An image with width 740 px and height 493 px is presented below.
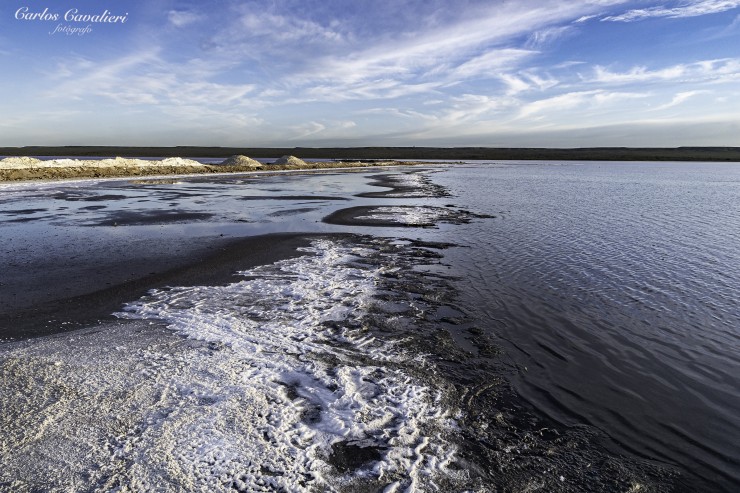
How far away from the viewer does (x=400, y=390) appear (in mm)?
6020

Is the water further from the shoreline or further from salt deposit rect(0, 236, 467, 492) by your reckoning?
the shoreline

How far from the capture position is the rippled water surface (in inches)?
212

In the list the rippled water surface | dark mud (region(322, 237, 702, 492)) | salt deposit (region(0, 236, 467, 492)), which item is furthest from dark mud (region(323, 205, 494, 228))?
salt deposit (region(0, 236, 467, 492))

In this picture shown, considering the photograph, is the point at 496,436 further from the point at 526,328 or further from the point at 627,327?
the point at 627,327

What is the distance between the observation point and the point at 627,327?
8.30 m

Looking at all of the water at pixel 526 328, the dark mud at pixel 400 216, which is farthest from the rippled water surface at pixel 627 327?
the dark mud at pixel 400 216

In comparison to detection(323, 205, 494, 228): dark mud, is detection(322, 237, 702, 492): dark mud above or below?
below

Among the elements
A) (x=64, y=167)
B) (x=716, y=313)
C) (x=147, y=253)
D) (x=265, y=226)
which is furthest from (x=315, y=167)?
(x=716, y=313)

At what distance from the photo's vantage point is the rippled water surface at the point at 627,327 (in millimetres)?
5387

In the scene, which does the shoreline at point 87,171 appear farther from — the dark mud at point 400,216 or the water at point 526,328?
the dark mud at point 400,216

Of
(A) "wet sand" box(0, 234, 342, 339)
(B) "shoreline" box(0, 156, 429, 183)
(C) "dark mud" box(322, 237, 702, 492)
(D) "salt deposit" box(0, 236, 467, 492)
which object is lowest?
(C) "dark mud" box(322, 237, 702, 492)

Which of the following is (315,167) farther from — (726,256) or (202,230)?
(726,256)

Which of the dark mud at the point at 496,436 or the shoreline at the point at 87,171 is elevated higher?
the shoreline at the point at 87,171

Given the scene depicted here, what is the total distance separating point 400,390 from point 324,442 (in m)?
1.49
